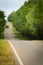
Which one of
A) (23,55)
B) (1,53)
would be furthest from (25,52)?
(1,53)

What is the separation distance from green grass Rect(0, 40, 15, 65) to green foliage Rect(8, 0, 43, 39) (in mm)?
249

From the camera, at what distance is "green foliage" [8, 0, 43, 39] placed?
3.40 metres

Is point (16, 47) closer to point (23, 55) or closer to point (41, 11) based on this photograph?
point (23, 55)

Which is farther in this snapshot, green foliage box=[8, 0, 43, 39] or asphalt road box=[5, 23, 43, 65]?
green foliage box=[8, 0, 43, 39]

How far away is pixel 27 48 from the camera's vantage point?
342 centimetres

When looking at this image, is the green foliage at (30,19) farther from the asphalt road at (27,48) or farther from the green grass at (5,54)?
the green grass at (5,54)

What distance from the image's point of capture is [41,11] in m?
3.41

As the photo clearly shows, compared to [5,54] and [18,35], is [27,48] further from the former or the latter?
[5,54]

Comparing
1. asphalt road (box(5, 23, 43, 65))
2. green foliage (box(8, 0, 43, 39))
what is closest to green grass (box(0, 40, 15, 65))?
asphalt road (box(5, 23, 43, 65))

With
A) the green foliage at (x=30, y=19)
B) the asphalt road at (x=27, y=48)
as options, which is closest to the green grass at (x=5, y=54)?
the asphalt road at (x=27, y=48)

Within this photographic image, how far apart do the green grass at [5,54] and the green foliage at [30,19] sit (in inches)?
9.8

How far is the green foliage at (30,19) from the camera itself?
3.40m

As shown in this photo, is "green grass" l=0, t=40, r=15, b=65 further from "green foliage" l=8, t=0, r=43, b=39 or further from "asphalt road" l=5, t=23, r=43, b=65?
"green foliage" l=8, t=0, r=43, b=39

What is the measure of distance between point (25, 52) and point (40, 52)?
17 cm
